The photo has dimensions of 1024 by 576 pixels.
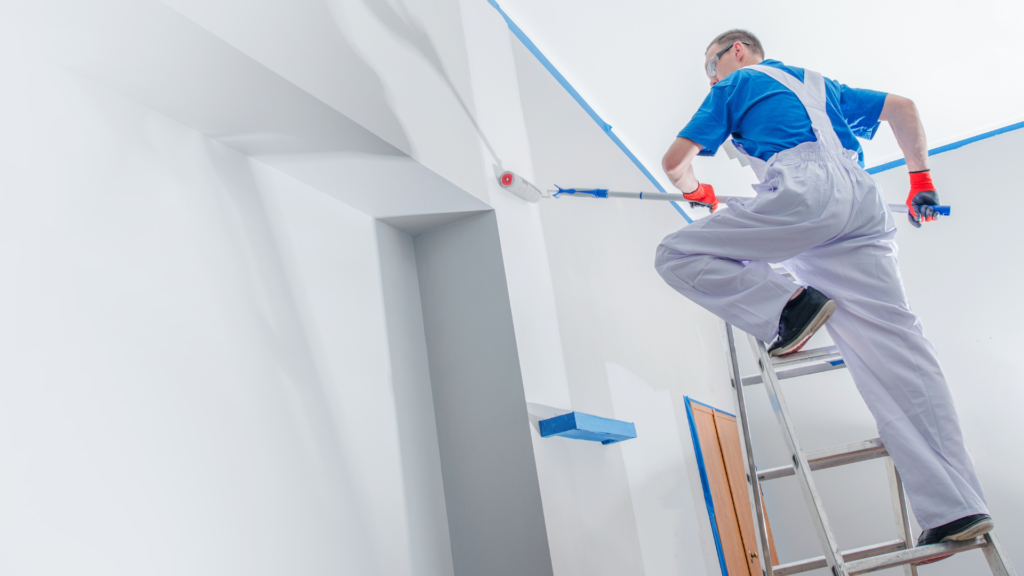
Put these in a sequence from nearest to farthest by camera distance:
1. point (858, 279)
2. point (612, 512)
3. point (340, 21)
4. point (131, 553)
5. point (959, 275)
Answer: point (131, 553)
point (340, 21)
point (858, 279)
point (612, 512)
point (959, 275)

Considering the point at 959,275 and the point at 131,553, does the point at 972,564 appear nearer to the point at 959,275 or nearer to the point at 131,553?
the point at 959,275

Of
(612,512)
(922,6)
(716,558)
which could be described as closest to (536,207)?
(612,512)

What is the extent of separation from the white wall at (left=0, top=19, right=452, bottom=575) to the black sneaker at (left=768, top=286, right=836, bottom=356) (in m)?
0.98

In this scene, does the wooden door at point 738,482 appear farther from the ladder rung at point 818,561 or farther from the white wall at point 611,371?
the ladder rung at point 818,561

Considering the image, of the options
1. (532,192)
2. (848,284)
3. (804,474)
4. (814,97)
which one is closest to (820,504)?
(804,474)

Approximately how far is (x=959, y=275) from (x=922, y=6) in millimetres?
1756

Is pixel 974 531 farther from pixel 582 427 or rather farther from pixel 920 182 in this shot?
pixel 920 182

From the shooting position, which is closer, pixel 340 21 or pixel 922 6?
pixel 340 21

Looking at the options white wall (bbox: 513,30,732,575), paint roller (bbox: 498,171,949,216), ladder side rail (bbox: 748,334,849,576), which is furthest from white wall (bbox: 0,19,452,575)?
ladder side rail (bbox: 748,334,849,576)

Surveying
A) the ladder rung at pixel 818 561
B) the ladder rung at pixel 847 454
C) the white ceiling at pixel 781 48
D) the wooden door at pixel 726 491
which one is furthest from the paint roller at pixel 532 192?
the wooden door at pixel 726 491

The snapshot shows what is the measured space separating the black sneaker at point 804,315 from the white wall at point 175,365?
0.98 meters

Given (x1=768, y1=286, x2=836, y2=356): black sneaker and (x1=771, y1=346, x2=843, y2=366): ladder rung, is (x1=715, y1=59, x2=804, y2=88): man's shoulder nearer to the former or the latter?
(x1=768, y1=286, x2=836, y2=356): black sneaker

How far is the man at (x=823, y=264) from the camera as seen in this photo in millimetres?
1356

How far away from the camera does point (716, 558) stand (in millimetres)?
2738
